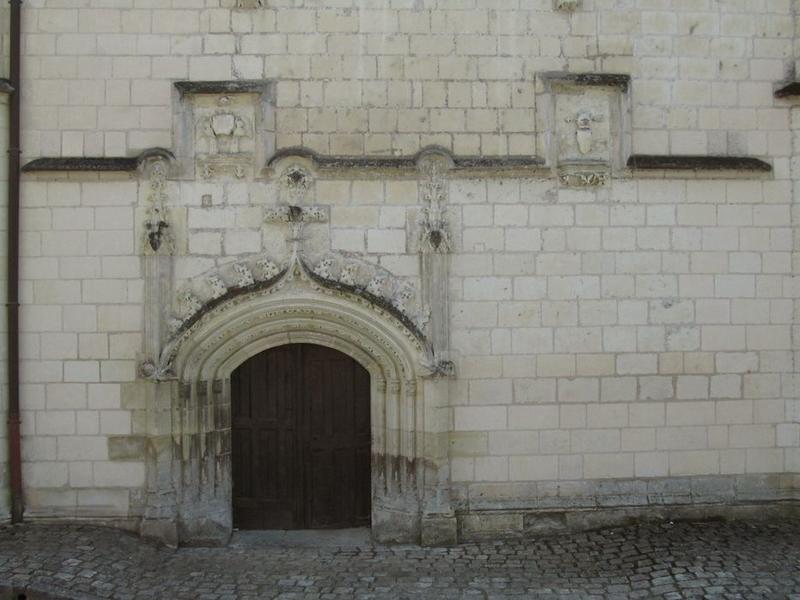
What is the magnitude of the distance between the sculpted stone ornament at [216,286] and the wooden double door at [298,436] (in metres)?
0.81

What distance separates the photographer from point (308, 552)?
258 inches

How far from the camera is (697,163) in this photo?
22.3 ft

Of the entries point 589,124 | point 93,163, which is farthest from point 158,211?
point 589,124

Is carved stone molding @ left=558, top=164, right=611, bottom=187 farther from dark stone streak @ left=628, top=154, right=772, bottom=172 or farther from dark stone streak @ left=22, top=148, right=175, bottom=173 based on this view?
dark stone streak @ left=22, top=148, right=175, bottom=173

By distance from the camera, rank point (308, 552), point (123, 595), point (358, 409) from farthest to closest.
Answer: point (358, 409) < point (308, 552) < point (123, 595)

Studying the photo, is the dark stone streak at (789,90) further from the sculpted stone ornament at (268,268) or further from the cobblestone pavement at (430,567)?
the sculpted stone ornament at (268,268)

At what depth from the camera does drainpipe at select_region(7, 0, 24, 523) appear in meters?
6.59

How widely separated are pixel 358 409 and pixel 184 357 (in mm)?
1684

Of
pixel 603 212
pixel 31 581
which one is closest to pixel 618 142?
pixel 603 212

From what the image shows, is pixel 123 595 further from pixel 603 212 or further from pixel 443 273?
pixel 603 212

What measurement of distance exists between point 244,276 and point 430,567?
2948 millimetres

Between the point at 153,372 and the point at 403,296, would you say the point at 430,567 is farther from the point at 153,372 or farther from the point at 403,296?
the point at 153,372

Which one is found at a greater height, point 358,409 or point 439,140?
point 439,140

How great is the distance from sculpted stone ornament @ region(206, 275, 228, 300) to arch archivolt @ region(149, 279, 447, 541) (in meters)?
0.10
